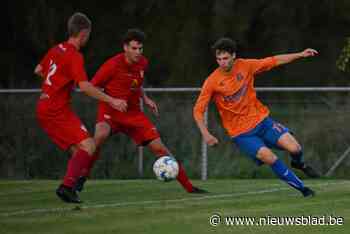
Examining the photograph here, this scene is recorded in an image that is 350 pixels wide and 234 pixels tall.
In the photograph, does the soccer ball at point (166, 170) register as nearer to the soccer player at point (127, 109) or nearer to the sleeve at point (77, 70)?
the soccer player at point (127, 109)

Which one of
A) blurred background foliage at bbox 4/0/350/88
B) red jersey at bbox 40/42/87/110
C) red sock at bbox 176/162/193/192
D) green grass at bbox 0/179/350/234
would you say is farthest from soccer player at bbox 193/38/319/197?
blurred background foliage at bbox 4/0/350/88

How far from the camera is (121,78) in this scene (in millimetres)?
13773

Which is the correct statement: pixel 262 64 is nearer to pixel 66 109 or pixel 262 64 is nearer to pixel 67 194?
pixel 66 109

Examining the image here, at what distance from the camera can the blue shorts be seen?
41.7 feet

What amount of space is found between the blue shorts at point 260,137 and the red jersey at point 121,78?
1.60 meters

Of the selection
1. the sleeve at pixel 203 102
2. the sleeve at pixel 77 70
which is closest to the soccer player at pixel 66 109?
the sleeve at pixel 77 70

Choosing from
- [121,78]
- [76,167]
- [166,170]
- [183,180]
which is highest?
[121,78]

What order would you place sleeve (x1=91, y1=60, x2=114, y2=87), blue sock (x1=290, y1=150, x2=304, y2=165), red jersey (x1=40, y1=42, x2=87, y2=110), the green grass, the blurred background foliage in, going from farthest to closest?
1. the blurred background foliage
2. sleeve (x1=91, y1=60, x2=114, y2=87)
3. blue sock (x1=290, y1=150, x2=304, y2=165)
4. red jersey (x1=40, y1=42, x2=87, y2=110)
5. the green grass

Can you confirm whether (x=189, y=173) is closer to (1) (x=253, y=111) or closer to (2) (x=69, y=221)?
(1) (x=253, y=111)

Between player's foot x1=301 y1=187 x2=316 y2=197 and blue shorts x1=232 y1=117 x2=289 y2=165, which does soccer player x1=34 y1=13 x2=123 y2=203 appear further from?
player's foot x1=301 y1=187 x2=316 y2=197

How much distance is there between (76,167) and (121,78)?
1.65 metres

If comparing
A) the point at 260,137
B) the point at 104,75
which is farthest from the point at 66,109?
the point at 260,137

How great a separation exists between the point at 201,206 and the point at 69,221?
1.78m

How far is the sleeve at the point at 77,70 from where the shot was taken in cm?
1214
